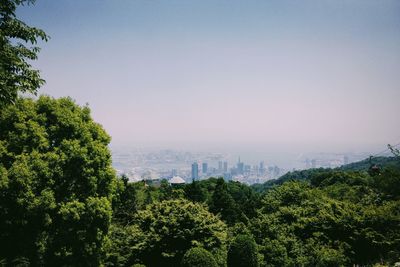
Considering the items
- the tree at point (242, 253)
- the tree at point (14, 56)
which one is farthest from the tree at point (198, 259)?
the tree at point (14, 56)

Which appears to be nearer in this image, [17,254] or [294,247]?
[17,254]

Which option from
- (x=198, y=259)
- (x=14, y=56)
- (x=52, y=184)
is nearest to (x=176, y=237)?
(x=198, y=259)

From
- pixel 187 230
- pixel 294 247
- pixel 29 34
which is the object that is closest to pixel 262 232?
pixel 294 247

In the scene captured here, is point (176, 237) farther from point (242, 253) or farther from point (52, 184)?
point (52, 184)

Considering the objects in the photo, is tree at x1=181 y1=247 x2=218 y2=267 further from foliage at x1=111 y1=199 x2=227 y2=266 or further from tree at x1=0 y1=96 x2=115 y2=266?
tree at x1=0 y1=96 x2=115 y2=266

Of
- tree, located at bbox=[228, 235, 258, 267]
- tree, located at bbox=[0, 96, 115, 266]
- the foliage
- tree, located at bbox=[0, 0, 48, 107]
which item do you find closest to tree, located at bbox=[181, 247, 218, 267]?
tree, located at bbox=[228, 235, 258, 267]

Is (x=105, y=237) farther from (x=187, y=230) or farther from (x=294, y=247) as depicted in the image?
(x=294, y=247)
